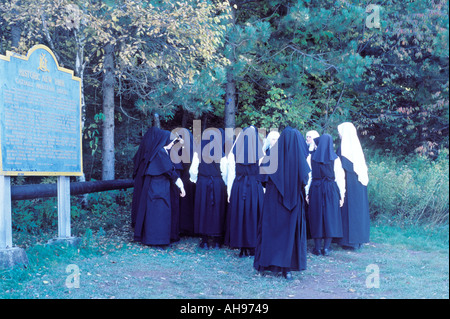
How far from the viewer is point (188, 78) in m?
11.6

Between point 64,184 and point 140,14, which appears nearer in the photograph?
point 64,184

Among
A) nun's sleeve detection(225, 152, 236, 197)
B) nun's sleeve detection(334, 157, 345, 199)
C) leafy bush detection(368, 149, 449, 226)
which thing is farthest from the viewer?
leafy bush detection(368, 149, 449, 226)

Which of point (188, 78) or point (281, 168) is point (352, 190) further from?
point (188, 78)

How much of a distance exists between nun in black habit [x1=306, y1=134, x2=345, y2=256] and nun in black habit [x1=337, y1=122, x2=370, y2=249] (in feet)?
1.10

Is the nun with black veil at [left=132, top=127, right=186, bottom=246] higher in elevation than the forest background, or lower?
lower

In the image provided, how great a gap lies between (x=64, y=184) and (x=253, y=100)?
9627mm

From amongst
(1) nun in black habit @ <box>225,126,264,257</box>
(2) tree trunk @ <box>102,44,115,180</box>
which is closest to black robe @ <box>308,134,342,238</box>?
(1) nun in black habit @ <box>225,126,264,257</box>

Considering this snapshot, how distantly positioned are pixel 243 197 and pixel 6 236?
3937 millimetres

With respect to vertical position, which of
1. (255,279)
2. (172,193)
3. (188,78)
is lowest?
(255,279)

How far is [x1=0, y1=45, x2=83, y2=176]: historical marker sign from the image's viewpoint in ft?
A: 22.0

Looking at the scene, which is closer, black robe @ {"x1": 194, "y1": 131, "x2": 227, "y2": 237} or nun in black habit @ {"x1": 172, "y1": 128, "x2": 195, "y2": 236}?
black robe @ {"x1": 194, "y1": 131, "x2": 227, "y2": 237}

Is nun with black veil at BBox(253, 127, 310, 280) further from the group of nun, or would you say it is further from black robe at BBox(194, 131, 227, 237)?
black robe at BBox(194, 131, 227, 237)

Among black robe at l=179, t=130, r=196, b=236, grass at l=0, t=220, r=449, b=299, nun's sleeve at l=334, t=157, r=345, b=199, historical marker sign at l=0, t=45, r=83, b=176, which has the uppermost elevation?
historical marker sign at l=0, t=45, r=83, b=176

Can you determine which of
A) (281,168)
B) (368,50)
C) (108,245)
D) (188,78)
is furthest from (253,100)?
(281,168)
